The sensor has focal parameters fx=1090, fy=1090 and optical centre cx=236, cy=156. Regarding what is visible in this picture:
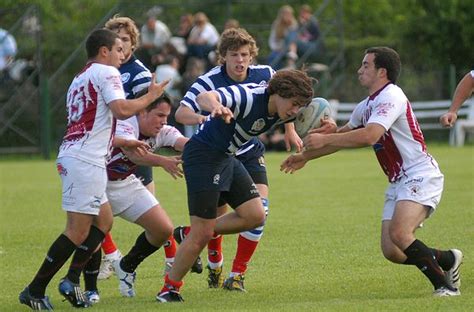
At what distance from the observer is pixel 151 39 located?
2345 centimetres

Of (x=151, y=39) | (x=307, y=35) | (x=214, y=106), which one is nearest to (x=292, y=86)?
(x=214, y=106)

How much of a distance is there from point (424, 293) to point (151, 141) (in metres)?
2.37

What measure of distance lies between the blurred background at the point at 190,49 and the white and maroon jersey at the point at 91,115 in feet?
50.7

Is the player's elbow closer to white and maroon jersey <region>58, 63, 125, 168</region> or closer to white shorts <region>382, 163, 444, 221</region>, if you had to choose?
white and maroon jersey <region>58, 63, 125, 168</region>

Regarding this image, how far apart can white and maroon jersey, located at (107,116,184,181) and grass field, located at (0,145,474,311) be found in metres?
0.93

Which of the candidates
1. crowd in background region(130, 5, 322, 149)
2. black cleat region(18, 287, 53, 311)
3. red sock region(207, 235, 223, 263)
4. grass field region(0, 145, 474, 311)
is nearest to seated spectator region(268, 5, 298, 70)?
crowd in background region(130, 5, 322, 149)

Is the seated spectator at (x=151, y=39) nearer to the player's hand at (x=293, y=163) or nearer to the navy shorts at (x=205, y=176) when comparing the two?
the navy shorts at (x=205, y=176)

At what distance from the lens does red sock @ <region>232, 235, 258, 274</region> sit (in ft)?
27.4

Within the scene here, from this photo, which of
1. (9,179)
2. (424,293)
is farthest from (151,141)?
(9,179)

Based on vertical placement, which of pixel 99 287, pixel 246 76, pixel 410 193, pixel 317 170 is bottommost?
pixel 317 170

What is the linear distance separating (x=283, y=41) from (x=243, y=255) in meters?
16.6

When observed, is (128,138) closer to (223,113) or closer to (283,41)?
(223,113)

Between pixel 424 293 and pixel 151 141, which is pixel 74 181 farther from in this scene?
pixel 424 293

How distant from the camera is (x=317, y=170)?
1936cm
